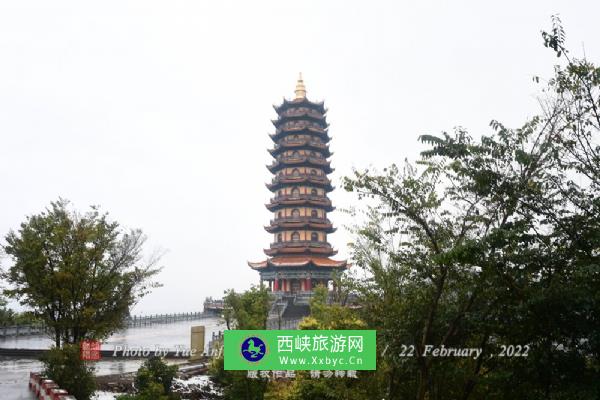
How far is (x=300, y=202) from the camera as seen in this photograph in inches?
2355

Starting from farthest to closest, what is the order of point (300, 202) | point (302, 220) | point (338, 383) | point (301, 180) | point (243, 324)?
point (301, 180) → point (300, 202) → point (302, 220) → point (243, 324) → point (338, 383)

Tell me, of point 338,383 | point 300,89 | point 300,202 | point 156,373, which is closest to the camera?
point 338,383

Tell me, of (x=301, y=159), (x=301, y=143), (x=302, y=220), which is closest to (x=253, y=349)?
(x=302, y=220)

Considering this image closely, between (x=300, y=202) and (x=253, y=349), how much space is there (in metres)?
47.1

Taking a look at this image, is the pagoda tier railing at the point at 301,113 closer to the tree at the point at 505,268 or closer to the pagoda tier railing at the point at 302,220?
the pagoda tier railing at the point at 302,220

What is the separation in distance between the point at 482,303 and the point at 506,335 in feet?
2.34

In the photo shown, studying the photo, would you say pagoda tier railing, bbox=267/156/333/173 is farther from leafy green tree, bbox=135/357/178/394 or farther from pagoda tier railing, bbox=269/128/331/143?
leafy green tree, bbox=135/357/178/394

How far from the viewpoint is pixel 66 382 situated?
16.2 m

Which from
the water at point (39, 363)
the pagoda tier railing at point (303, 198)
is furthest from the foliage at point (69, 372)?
the pagoda tier railing at point (303, 198)

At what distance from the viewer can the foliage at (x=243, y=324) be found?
55.9ft

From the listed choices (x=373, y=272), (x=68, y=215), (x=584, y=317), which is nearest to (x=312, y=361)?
(x=373, y=272)

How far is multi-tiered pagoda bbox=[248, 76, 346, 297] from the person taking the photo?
193ft

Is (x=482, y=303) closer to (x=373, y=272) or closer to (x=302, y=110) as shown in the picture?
(x=373, y=272)

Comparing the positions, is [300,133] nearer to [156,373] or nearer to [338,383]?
[156,373]
